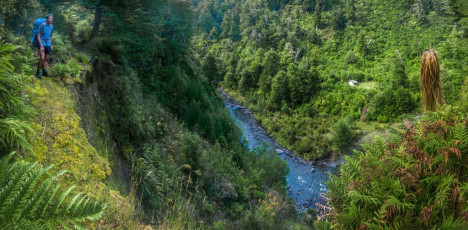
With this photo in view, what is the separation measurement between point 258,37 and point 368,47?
2128 centimetres

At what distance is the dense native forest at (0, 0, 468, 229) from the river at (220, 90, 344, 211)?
1204 mm

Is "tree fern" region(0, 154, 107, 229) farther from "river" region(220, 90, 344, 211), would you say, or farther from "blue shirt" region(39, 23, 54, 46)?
"river" region(220, 90, 344, 211)

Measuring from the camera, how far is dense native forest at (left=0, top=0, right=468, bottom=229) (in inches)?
101

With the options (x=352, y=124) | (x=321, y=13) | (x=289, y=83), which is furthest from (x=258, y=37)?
(x=352, y=124)

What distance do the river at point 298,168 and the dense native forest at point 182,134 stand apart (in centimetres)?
120

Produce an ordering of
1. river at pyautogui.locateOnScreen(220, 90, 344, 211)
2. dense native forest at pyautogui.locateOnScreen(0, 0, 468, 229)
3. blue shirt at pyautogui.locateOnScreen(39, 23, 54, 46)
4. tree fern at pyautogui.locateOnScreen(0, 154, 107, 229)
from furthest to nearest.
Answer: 1. river at pyautogui.locateOnScreen(220, 90, 344, 211)
2. blue shirt at pyautogui.locateOnScreen(39, 23, 54, 46)
3. dense native forest at pyautogui.locateOnScreen(0, 0, 468, 229)
4. tree fern at pyautogui.locateOnScreen(0, 154, 107, 229)

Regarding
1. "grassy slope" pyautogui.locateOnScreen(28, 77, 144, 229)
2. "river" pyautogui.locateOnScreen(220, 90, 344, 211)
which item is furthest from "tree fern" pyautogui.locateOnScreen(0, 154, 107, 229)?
"river" pyautogui.locateOnScreen(220, 90, 344, 211)

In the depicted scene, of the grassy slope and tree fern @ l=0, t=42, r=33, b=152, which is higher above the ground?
tree fern @ l=0, t=42, r=33, b=152

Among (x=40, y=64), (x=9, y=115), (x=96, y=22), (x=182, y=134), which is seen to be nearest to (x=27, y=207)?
(x=9, y=115)

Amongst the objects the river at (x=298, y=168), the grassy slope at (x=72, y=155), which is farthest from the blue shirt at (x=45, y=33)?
the river at (x=298, y=168)

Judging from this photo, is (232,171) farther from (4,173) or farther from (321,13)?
(321,13)

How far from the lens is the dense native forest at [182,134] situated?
101 inches

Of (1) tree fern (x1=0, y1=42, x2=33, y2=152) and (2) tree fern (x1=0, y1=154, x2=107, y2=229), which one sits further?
(1) tree fern (x1=0, y1=42, x2=33, y2=152)

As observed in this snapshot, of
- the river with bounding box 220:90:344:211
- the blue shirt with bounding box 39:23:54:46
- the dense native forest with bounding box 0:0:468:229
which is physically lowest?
the river with bounding box 220:90:344:211
